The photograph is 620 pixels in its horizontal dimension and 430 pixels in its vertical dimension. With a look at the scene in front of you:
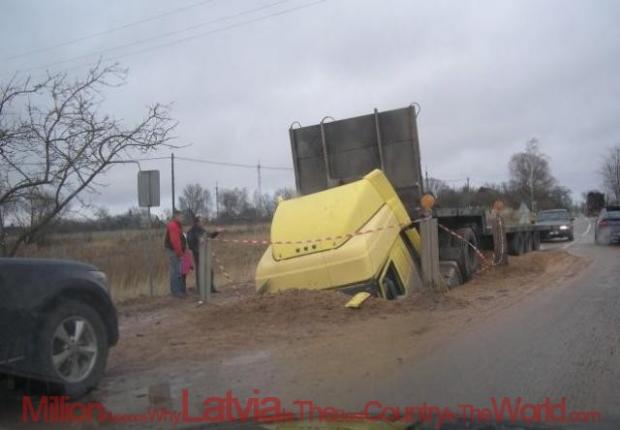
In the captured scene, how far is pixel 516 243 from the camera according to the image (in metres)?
20.6

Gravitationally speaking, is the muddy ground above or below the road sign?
below

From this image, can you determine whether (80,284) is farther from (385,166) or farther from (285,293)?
(385,166)

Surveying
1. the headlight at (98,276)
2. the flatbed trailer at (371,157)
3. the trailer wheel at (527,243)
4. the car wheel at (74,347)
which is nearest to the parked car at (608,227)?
the trailer wheel at (527,243)

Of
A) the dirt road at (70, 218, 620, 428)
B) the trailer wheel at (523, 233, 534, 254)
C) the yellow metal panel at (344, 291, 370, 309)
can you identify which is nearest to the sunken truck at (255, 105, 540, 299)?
the yellow metal panel at (344, 291, 370, 309)

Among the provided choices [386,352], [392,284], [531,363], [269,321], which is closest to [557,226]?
[392,284]

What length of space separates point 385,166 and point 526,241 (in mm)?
11399

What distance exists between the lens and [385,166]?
42.2ft

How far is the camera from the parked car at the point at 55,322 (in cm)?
525

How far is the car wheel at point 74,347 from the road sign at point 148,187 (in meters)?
8.12

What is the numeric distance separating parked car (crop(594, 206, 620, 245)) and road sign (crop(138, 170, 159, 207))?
1887 centimetres

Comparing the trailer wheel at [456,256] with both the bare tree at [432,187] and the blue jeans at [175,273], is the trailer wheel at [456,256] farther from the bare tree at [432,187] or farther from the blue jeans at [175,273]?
the blue jeans at [175,273]

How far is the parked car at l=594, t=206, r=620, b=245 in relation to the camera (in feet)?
83.6

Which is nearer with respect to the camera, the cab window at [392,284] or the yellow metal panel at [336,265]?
the yellow metal panel at [336,265]

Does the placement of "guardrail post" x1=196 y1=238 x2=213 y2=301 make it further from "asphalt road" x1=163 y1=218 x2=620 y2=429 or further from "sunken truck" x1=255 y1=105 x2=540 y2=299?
"asphalt road" x1=163 y1=218 x2=620 y2=429
